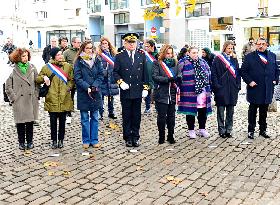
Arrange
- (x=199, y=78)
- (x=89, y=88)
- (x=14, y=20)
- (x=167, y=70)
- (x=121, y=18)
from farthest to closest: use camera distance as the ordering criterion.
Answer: (x=14, y=20)
(x=121, y=18)
(x=199, y=78)
(x=167, y=70)
(x=89, y=88)

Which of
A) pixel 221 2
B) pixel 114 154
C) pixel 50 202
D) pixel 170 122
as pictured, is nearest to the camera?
pixel 50 202

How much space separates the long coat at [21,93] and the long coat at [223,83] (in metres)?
3.56

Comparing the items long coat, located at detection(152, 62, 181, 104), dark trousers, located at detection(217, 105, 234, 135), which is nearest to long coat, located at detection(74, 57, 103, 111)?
long coat, located at detection(152, 62, 181, 104)

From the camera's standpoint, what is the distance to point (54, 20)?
75438 millimetres

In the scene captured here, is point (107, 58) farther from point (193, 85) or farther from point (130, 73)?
point (193, 85)

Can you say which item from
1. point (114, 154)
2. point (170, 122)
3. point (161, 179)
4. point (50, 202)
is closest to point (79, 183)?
point (50, 202)

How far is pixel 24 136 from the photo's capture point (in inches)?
331

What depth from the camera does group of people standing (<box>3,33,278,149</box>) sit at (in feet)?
26.9

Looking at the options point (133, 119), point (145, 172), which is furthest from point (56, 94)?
point (145, 172)

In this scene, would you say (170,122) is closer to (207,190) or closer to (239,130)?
(239,130)

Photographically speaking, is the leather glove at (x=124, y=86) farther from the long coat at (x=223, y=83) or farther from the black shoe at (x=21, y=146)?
the black shoe at (x=21, y=146)

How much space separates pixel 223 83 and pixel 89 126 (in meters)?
Answer: 2.79

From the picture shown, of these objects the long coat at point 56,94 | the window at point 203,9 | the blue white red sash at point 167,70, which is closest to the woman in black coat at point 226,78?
the blue white red sash at point 167,70

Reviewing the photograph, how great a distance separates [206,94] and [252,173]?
8.35 ft
